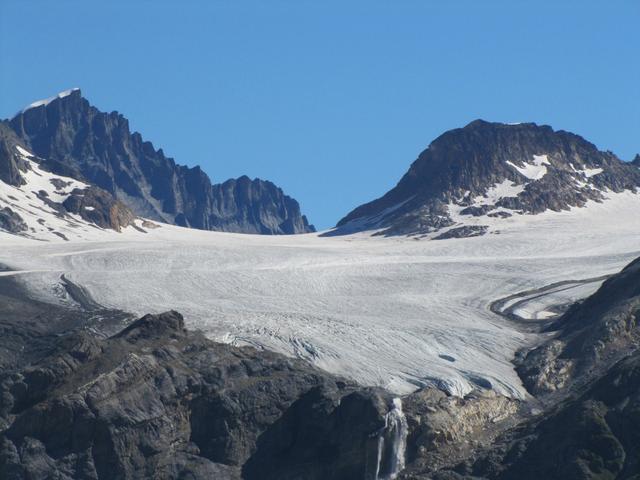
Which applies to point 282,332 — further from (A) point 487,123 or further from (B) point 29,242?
(A) point 487,123

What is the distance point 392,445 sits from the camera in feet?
240

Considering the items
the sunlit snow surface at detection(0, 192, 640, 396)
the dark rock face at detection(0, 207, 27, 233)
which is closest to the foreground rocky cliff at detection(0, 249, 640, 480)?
the sunlit snow surface at detection(0, 192, 640, 396)

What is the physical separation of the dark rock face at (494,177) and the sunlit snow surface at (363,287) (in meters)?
16.5

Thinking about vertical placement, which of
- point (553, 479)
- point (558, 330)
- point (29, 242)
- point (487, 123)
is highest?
point (487, 123)

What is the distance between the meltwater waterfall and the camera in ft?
237

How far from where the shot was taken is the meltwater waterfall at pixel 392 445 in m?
72.3

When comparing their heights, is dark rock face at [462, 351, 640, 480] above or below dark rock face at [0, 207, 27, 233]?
below

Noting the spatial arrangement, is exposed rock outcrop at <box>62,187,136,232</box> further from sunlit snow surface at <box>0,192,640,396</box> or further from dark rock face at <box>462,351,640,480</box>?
dark rock face at <box>462,351,640,480</box>

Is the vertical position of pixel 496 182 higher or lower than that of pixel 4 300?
higher

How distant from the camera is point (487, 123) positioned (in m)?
180

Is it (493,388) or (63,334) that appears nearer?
(493,388)

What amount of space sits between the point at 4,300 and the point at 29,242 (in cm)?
4188

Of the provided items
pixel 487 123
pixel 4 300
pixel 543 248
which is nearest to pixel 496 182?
pixel 487 123

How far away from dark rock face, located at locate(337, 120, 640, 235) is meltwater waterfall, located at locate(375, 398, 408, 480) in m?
81.8
